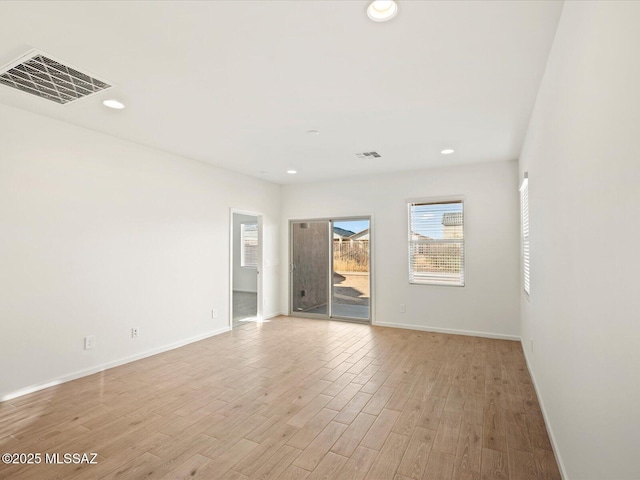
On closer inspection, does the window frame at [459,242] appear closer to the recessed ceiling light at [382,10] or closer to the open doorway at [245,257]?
the recessed ceiling light at [382,10]

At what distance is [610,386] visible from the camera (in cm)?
117

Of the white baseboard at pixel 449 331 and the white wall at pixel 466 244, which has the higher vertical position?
the white wall at pixel 466 244

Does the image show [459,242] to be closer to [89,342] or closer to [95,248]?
[95,248]

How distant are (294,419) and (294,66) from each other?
2756mm

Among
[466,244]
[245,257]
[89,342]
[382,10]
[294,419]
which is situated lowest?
[294,419]

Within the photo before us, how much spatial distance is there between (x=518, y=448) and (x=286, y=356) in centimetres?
266

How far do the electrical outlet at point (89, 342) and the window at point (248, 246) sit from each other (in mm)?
Answer: 6079

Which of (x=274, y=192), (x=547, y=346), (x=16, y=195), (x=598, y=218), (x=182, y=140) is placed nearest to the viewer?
(x=598, y=218)

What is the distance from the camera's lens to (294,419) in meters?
2.65

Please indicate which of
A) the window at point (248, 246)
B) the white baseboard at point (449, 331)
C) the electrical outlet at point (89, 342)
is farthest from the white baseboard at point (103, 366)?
the window at point (248, 246)

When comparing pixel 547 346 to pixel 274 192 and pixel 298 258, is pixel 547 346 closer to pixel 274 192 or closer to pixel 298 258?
pixel 298 258

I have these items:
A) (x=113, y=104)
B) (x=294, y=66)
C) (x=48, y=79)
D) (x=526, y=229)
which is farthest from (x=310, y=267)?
(x=48, y=79)

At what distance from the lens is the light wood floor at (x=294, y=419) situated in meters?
2.08

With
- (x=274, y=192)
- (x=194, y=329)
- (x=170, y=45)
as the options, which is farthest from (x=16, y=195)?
(x=274, y=192)
